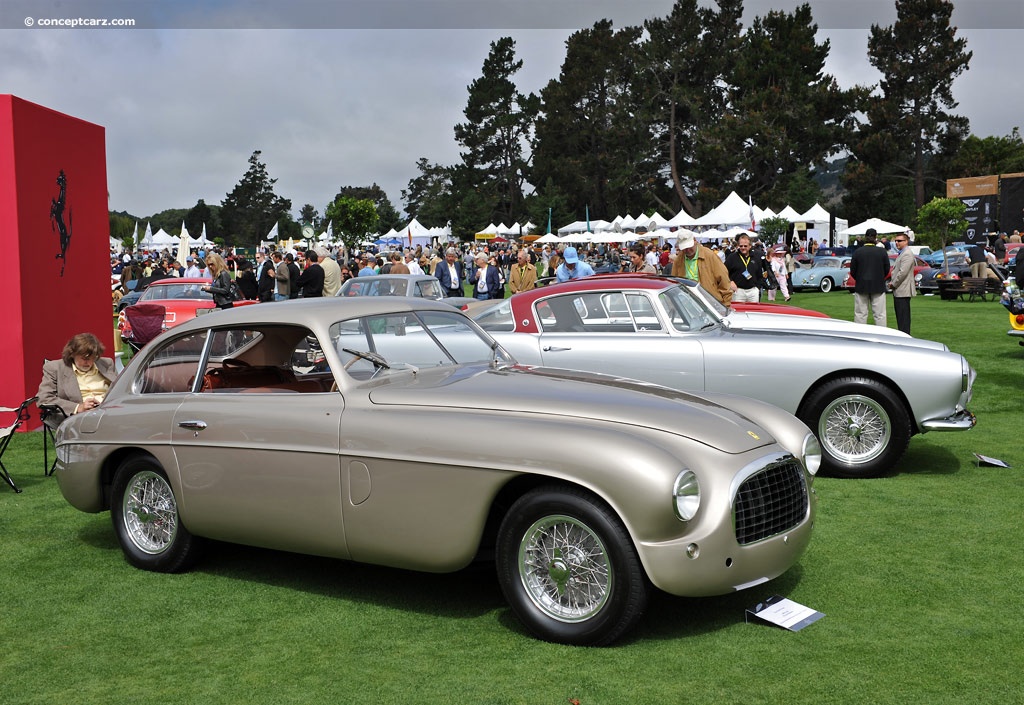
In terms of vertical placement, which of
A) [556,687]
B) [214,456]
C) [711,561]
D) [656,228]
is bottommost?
[556,687]

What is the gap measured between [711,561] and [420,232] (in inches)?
2658

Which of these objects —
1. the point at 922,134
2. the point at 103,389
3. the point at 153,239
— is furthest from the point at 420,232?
the point at 103,389

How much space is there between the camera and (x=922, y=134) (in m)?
71.3

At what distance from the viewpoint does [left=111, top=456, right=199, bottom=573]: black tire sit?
5.66 metres

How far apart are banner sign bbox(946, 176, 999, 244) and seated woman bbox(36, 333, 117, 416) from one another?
5222 centimetres

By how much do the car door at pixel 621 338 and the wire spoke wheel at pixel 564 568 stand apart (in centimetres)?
390

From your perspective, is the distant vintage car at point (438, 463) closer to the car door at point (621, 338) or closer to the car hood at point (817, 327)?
the car door at point (621, 338)

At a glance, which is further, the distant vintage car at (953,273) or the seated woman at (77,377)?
the distant vintage car at (953,273)

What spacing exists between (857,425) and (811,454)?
114 inches

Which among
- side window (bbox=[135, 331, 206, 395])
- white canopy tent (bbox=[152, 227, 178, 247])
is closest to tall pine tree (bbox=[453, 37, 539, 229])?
white canopy tent (bbox=[152, 227, 178, 247])

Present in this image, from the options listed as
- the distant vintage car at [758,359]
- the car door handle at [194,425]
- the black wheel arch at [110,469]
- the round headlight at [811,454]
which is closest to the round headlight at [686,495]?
the round headlight at [811,454]

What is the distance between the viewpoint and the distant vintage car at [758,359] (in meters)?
7.60

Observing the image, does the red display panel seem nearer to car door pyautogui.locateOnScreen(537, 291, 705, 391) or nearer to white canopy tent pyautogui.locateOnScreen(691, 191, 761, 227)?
car door pyautogui.locateOnScreen(537, 291, 705, 391)

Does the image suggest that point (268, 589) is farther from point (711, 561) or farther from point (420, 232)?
point (420, 232)
